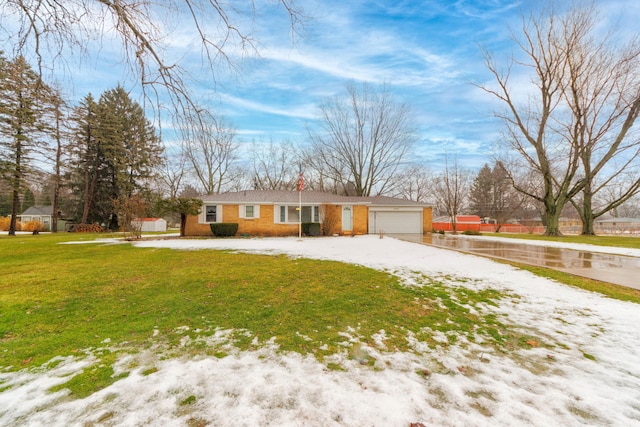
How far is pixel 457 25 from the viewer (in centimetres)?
660

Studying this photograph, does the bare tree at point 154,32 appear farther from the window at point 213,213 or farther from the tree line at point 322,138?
the window at point 213,213

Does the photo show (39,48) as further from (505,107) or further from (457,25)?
(505,107)

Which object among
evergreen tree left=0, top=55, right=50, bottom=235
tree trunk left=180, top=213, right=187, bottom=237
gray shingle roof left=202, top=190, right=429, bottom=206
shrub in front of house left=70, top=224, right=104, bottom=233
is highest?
evergreen tree left=0, top=55, right=50, bottom=235

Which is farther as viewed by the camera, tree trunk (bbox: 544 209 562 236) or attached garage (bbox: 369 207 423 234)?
attached garage (bbox: 369 207 423 234)

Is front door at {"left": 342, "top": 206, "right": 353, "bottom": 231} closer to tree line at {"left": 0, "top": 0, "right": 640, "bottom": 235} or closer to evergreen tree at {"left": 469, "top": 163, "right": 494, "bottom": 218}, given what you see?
tree line at {"left": 0, "top": 0, "right": 640, "bottom": 235}

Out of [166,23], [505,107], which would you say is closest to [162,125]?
[166,23]

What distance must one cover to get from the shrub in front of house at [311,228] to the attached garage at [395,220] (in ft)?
17.9

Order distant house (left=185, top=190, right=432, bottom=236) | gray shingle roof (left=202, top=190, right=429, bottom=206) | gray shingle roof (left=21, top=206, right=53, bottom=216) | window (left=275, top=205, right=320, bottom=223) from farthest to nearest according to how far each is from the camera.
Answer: gray shingle roof (left=21, top=206, right=53, bottom=216) < window (left=275, top=205, right=320, bottom=223) < gray shingle roof (left=202, top=190, right=429, bottom=206) < distant house (left=185, top=190, right=432, bottom=236)

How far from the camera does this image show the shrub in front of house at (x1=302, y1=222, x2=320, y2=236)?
18.4 m

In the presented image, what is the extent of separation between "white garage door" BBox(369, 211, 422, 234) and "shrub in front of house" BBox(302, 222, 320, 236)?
5.46 metres

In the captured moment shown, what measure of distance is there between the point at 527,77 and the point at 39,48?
26.1 m

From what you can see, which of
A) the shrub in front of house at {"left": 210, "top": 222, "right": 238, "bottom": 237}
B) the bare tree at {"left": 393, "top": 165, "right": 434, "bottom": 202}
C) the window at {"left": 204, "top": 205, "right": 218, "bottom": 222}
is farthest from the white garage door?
the bare tree at {"left": 393, "top": 165, "right": 434, "bottom": 202}

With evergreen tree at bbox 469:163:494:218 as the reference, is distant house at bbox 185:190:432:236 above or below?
below

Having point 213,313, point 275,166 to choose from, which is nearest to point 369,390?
point 213,313
